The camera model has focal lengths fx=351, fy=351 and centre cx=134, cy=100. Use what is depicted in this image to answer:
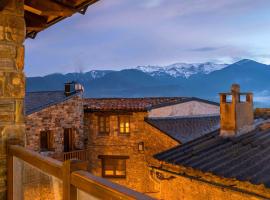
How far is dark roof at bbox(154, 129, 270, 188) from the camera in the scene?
5594 millimetres

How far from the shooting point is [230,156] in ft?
21.4

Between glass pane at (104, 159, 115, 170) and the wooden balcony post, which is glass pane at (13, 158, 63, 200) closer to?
Result: the wooden balcony post

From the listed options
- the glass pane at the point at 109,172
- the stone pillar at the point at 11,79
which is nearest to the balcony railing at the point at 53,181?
the stone pillar at the point at 11,79

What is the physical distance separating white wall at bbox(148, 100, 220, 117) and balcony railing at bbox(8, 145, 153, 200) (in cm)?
1512

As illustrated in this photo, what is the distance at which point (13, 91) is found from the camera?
10.9 feet

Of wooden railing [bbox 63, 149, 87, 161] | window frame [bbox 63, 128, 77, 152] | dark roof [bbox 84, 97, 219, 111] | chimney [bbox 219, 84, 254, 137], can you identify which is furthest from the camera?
window frame [bbox 63, 128, 77, 152]

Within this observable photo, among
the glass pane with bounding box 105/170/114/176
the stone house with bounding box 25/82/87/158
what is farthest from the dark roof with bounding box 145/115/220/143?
the stone house with bounding box 25/82/87/158

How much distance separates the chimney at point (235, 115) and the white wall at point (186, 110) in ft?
33.7

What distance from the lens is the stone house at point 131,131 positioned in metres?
18.0

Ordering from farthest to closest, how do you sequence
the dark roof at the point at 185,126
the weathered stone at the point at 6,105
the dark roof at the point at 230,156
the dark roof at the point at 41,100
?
the dark roof at the point at 185,126 → the dark roof at the point at 41,100 → the dark roof at the point at 230,156 → the weathered stone at the point at 6,105

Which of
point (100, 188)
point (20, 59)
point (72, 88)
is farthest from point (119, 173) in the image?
point (100, 188)

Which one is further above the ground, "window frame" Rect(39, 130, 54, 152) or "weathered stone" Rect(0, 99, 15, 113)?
"weathered stone" Rect(0, 99, 15, 113)

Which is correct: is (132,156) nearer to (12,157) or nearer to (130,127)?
(130,127)

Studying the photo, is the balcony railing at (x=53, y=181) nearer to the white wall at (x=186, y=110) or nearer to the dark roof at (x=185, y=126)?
the dark roof at (x=185, y=126)
